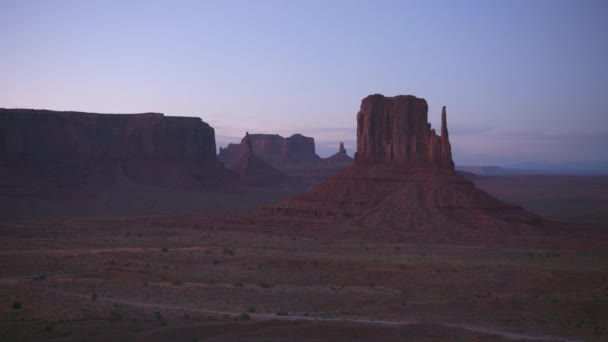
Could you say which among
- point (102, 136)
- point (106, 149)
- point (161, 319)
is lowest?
point (161, 319)

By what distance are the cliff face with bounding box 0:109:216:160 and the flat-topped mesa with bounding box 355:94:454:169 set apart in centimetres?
4767

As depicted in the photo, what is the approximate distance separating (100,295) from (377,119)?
1598 inches

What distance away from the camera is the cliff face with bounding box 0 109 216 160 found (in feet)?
304

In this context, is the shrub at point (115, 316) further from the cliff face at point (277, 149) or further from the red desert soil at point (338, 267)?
the cliff face at point (277, 149)

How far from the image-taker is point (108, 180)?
312 ft

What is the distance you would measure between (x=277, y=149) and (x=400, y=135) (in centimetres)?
13136

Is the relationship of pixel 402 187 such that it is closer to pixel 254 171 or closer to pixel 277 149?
pixel 254 171

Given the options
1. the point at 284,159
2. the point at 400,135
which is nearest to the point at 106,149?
the point at 400,135

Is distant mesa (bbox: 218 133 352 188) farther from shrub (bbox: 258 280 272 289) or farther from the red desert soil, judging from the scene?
shrub (bbox: 258 280 272 289)

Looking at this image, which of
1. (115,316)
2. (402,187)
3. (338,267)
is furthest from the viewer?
(402,187)

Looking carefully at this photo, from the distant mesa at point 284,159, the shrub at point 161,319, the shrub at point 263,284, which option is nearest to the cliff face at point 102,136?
the distant mesa at point 284,159

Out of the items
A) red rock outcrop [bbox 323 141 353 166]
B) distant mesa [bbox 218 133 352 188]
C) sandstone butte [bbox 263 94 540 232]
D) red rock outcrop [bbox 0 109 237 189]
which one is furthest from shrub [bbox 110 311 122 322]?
red rock outcrop [bbox 323 141 353 166]

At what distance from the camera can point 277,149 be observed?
192500 mm

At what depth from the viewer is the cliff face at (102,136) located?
9256 centimetres
